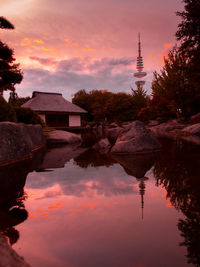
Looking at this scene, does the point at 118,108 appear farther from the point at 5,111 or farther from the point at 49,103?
the point at 5,111

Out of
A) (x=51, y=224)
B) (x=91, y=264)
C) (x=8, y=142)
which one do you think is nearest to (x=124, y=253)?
(x=91, y=264)

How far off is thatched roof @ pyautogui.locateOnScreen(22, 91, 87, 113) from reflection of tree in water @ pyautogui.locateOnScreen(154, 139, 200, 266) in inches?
814

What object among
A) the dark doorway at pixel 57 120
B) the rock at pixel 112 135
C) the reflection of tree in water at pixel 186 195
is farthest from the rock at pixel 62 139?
the dark doorway at pixel 57 120

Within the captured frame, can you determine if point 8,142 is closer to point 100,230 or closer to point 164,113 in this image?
point 100,230

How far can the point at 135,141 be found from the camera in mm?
6223

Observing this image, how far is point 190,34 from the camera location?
14.7m

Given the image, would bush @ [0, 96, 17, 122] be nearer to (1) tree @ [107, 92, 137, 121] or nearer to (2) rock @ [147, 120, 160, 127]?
(2) rock @ [147, 120, 160, 127]

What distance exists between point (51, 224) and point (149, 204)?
120cm

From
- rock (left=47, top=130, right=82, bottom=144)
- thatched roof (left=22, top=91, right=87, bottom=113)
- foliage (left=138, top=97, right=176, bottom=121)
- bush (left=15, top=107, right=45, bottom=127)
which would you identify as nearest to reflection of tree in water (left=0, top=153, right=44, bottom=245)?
rock (left=47, top=130, right=82, bottom=144)

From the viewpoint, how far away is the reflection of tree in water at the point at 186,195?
150 cm

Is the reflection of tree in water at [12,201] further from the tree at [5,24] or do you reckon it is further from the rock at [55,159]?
the tree at [5,24]

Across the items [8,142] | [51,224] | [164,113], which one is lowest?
[51,224]

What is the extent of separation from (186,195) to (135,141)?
3.85 metres

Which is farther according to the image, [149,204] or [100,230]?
[149,204]
